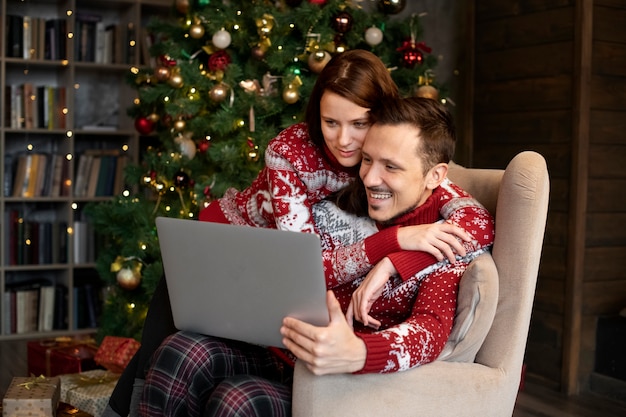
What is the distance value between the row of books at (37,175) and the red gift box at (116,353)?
1716mm

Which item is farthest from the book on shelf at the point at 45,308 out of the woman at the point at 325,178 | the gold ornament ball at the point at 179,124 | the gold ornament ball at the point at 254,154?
the woman at the point at 325,178

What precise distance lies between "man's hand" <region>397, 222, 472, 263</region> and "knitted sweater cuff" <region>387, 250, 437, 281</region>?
0.05ft

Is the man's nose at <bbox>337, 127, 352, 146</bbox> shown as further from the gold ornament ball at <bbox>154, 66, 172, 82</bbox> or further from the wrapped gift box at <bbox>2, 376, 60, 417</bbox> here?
the gold ornament ball at <bbox>154, 66, 172, 82</bbox>

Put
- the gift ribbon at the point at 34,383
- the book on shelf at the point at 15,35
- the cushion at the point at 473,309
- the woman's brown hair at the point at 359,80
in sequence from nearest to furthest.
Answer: the cushion at the point at 473,309
the woman's brown hair at the point at 359,80
the gift ribbon at the point at 34,383
the book on shelf at the point at 15,35

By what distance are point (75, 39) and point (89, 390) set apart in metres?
2.43

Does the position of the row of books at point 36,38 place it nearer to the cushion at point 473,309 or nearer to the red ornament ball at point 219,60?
the red ornament ball at point 219,60

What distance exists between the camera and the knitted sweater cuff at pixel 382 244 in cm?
171

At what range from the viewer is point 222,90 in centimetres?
331

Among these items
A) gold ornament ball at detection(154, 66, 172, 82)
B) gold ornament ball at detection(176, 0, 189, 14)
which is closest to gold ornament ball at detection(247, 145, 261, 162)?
gold ornament ball at detection(154, 66, 172, 82)

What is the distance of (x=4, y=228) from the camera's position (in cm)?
455

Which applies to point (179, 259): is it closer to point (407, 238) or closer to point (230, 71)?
point (407, 238)

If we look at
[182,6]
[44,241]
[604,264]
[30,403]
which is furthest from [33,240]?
[604,264]

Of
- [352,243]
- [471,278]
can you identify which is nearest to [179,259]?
[352,243]

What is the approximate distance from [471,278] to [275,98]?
1801 mm
